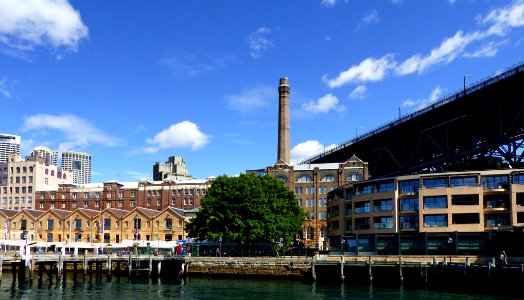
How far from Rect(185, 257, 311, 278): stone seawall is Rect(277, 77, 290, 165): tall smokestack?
170ft

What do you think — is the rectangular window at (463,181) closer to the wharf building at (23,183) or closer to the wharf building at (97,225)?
the wharf building at (97,225)

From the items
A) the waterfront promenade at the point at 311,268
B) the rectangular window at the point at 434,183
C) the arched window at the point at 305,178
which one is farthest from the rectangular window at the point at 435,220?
the arched window at the point at 305,178

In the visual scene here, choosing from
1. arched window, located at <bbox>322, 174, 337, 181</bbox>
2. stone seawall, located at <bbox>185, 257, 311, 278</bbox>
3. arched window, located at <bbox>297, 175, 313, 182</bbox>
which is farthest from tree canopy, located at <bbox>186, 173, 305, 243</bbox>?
arched window, located at <bbox>297, 175, 313, 182</bbox>

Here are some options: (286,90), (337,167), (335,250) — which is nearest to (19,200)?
(286,90)

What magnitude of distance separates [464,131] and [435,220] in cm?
3658

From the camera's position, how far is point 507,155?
94125 mm

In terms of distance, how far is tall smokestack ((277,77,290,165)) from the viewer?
5239 inches

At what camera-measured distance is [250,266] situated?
256 ft

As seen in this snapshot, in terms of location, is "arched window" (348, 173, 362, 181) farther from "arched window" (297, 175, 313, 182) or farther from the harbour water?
the harbour water

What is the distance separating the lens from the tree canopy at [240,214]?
84.3 metres

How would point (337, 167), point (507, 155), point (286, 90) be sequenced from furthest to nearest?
1. point (286, 90)
2. point (337, 167)
3. point (507, 155)

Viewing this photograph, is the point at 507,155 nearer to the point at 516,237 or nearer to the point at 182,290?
the point at 516,237

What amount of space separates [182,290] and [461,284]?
3099cm

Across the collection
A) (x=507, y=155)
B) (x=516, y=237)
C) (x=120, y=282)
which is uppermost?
(x=507, y=155)
